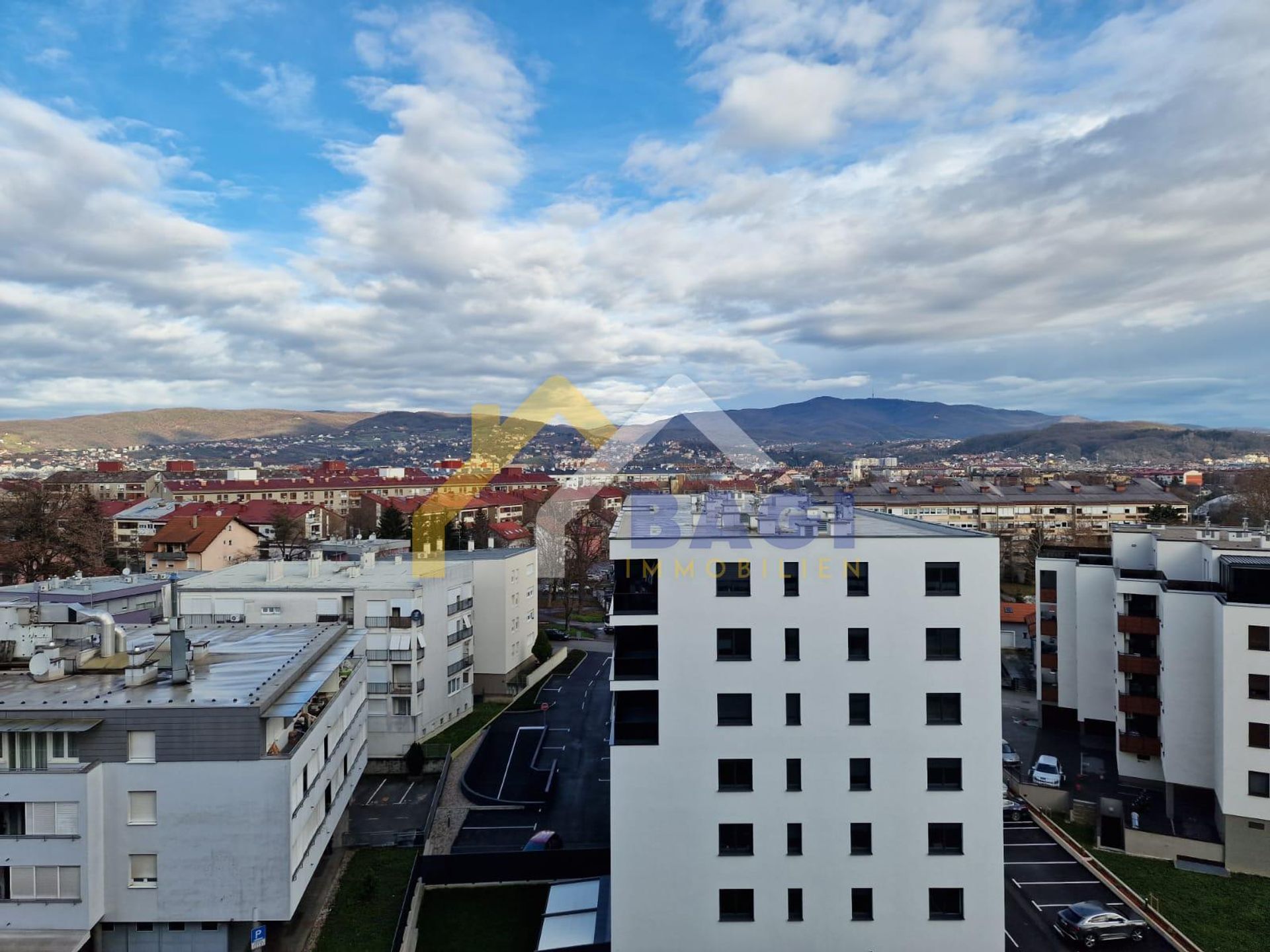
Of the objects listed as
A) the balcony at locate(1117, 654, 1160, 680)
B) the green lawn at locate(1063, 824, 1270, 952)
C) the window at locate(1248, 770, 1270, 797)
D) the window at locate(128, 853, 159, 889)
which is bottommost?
the green lawn at locate(1063, 824, 1270, 952)

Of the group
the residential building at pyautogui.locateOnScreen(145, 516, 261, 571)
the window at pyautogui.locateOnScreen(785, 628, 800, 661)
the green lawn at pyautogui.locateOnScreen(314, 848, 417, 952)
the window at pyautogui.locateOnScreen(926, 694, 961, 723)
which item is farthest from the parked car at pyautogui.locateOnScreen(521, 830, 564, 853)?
the residential building at pyautogui.locateOnScreen(145, 516, 261, 571)

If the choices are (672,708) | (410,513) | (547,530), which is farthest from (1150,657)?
(410,513)

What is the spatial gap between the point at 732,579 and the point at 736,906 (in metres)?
7.67

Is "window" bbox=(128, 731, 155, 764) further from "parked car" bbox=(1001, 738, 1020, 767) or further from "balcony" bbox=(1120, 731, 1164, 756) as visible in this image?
"balcony" bbox=(1120, 731, 1164, 756)

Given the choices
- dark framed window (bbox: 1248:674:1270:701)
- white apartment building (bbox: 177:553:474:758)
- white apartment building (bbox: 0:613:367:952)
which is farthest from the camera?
white apartment building (bbox: 177:553:474:758)

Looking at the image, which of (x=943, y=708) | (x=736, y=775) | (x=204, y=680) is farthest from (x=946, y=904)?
(x=204, y=680)

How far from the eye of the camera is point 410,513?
245ft

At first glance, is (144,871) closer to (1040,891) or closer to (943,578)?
(943,578)

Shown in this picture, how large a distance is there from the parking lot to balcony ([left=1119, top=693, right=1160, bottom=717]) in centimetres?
619

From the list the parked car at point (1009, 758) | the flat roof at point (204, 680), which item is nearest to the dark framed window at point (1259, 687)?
the parked car at point (1009, 758)

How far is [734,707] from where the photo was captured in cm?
1752

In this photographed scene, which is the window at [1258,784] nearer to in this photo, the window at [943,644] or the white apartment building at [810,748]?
the white apartment building at [810,748]

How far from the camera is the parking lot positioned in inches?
738

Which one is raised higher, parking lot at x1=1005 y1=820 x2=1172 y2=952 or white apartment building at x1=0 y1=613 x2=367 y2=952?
white apartment building at x1=0 y1=613 x2=367 y2=952
